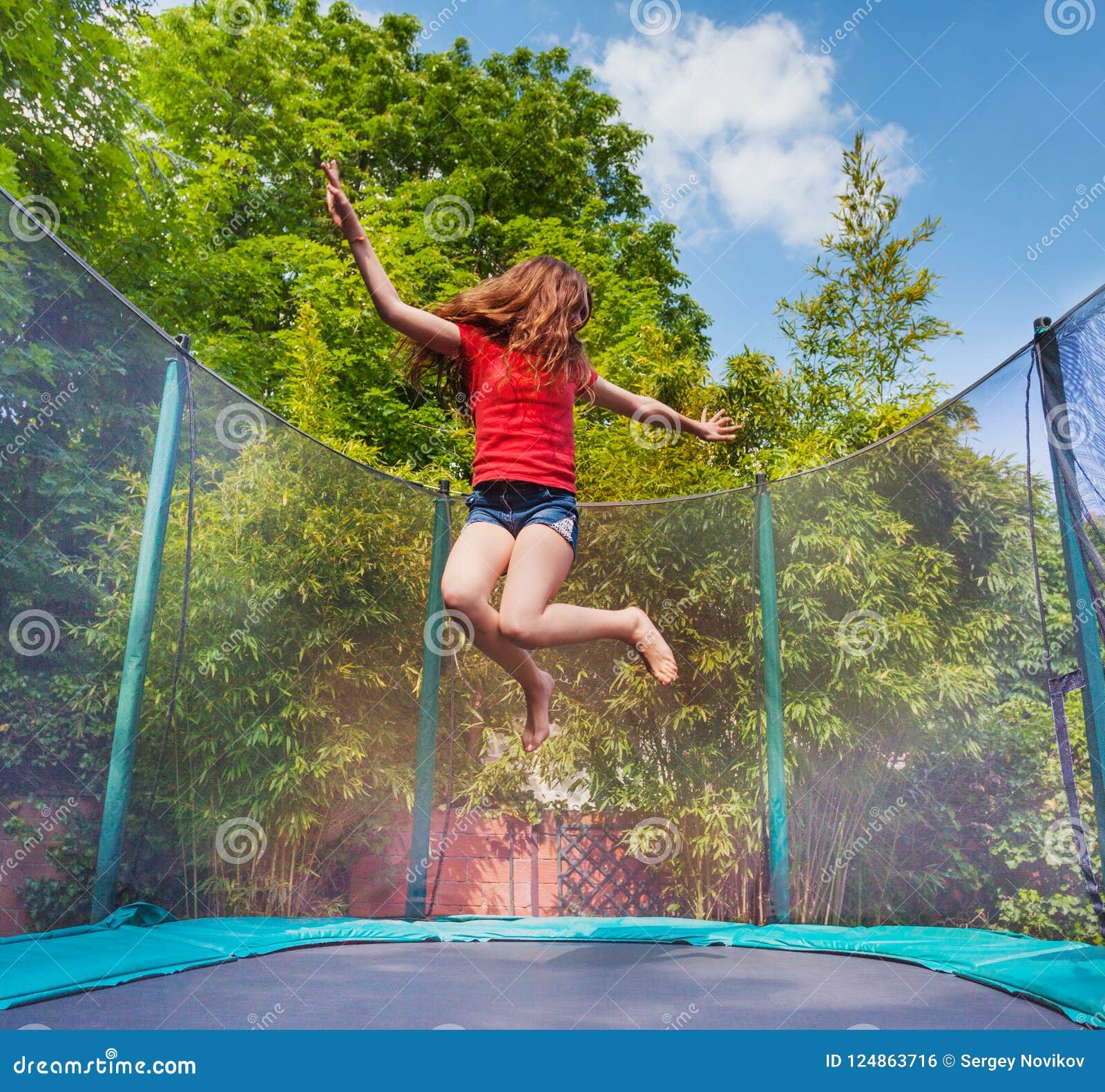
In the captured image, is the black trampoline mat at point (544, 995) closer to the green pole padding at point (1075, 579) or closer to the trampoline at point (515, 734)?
the trampoline at point (515, 734)

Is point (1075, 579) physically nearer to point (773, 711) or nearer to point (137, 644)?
point (773, 711)

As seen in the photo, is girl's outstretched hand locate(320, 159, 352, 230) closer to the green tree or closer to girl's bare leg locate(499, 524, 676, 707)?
girl's bare leg locate(499, 524, 676, 707)

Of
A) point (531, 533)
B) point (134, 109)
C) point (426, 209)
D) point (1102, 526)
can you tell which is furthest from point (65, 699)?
point (426, 209)

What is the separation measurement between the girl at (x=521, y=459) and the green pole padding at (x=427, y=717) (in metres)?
1.06

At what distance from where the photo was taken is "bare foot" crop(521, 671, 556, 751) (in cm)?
203

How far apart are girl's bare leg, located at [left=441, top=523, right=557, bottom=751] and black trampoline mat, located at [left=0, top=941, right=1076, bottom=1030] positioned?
522mm

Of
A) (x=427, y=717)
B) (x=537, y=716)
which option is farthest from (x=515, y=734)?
(x=537, y=716)

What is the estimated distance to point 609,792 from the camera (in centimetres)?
310

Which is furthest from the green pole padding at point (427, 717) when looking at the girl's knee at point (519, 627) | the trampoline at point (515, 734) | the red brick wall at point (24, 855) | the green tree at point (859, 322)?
the green tree at point (859, 322)

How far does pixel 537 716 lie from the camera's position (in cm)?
204

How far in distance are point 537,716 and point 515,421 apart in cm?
66

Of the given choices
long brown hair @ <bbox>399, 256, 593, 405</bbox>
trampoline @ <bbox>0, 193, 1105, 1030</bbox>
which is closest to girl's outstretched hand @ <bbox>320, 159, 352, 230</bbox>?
long brown hair @ <bbox>399, 256, 593, 405</bbox>

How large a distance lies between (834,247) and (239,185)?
5880 millimetres
